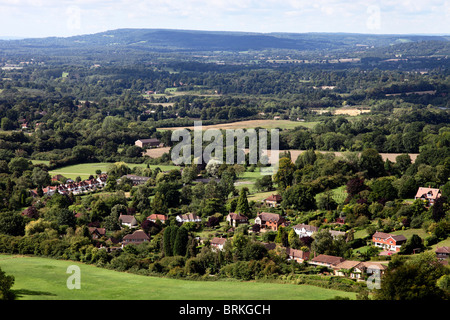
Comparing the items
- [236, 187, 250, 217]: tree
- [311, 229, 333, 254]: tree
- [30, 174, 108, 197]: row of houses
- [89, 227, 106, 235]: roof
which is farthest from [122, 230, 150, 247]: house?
[30, 174, 108, 197]: row of houses

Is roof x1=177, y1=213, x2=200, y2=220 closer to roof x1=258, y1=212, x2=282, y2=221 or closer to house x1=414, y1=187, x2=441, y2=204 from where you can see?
roof x1=258, y1=212, x2=282, y2=221

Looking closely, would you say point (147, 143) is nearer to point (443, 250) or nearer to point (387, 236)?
point (387, 236)

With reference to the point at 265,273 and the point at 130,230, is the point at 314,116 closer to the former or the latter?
the point at 130,230

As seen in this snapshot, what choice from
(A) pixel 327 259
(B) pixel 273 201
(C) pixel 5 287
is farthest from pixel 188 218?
(C) pixel 5 287

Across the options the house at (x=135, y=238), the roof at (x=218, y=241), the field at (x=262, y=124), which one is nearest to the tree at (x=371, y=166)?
the roof at (x=218, y=241)

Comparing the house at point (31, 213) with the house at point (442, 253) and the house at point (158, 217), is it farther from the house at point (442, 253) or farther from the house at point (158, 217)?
the house at point (442, 253)

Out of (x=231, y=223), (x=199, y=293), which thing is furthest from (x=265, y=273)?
(x=231, y=223)
